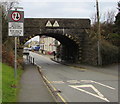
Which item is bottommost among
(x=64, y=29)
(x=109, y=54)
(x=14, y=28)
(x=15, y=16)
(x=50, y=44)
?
(x=109, y=54)

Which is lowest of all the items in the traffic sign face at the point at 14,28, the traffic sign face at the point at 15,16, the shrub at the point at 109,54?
the shrub at the point at 109,54

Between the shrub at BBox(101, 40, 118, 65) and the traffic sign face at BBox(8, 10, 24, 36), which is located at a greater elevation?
the traffic sign face at BBox(8, 10, 24, 36)

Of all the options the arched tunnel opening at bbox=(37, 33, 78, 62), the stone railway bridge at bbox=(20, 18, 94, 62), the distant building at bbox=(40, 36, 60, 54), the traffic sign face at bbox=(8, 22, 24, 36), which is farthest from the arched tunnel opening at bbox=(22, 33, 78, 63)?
the traffic sign face at bbox=(8, 22, 24, 36)

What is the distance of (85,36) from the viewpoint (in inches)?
1255

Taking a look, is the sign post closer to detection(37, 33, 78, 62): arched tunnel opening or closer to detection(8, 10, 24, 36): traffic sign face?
detection(8, 10, 24, 36): traffic sign face

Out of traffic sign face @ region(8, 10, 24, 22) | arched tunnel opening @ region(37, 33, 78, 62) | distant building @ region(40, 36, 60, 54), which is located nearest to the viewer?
traffic sign face @ region(8, 10, 24, 22)

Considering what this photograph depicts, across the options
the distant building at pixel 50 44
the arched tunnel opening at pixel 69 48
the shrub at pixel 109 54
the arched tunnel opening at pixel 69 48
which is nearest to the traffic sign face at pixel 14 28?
the shrub at pixel 109 54

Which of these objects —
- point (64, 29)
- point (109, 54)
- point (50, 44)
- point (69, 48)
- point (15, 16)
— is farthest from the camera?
point (50, 44)

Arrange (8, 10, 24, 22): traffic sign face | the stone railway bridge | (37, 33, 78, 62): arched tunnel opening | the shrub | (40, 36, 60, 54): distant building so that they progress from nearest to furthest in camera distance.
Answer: (8, 10, 24, 22): traffic sign face
the shrub
the stone railway bridge
(37, 33, 78, 62): arched tunnel opening
(40, 36, 60, 54): distant building

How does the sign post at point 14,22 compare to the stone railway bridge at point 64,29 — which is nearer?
the sign post at point 14,22

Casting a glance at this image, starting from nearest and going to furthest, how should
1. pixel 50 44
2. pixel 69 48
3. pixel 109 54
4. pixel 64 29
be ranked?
pixel 109 54
pixel 64 29
pixel 69 48
pixel 50 44

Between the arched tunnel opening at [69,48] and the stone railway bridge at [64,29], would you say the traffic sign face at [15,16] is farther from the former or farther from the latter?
the arched tunnel opening at [69,48]

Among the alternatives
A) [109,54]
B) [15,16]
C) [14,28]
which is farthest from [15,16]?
[109,54]

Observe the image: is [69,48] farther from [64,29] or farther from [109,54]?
[109,54]
